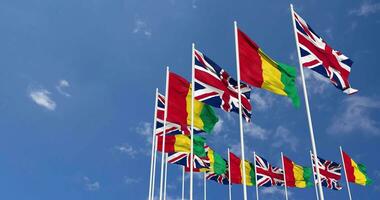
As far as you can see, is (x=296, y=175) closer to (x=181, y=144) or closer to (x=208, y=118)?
(x=181, y=144)

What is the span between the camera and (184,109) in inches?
853

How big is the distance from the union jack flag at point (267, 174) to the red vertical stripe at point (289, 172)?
0.85 metres

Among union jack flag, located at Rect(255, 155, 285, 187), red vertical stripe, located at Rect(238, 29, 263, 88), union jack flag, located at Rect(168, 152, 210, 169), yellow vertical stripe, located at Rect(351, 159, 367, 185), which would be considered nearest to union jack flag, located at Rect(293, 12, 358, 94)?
red vertical stripe, located at Rect(238, 29, 263, 88)

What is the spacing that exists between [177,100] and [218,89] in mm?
3553

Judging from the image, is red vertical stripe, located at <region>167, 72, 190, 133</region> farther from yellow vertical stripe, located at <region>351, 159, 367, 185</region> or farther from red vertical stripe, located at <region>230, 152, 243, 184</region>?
yellow vertical stripe, located at <region>351, 159, 367, 185</region>

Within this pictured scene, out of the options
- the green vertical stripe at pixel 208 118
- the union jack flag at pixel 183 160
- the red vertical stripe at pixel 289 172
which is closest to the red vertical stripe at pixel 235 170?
the union jack flag at pixel 183 160

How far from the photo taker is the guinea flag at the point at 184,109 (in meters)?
21.0

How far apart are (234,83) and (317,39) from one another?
4.34m

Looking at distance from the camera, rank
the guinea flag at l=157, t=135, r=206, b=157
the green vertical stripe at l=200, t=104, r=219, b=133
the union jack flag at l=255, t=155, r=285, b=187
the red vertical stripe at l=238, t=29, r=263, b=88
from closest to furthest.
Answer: the red vertical stripe at l=238, t=29, r=263, b=88 → the green vertical stripe at l=200, t=104, r=219, b=133 → the guinea flag at l=157, t=135, r=206, b=157 → the union jack flag at l=255, t=155, r=285, b=187

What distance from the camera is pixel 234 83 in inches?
753

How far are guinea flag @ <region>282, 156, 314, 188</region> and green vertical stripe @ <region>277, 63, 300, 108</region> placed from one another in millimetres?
18921

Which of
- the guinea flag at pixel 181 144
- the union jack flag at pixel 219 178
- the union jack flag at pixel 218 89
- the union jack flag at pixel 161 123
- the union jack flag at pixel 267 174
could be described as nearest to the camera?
the union jack flag at pixel 218 89

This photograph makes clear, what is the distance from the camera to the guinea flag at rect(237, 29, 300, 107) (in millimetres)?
16375

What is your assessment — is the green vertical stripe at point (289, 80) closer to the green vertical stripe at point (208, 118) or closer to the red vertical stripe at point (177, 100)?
the green vertical stripe at point (208, 118)
